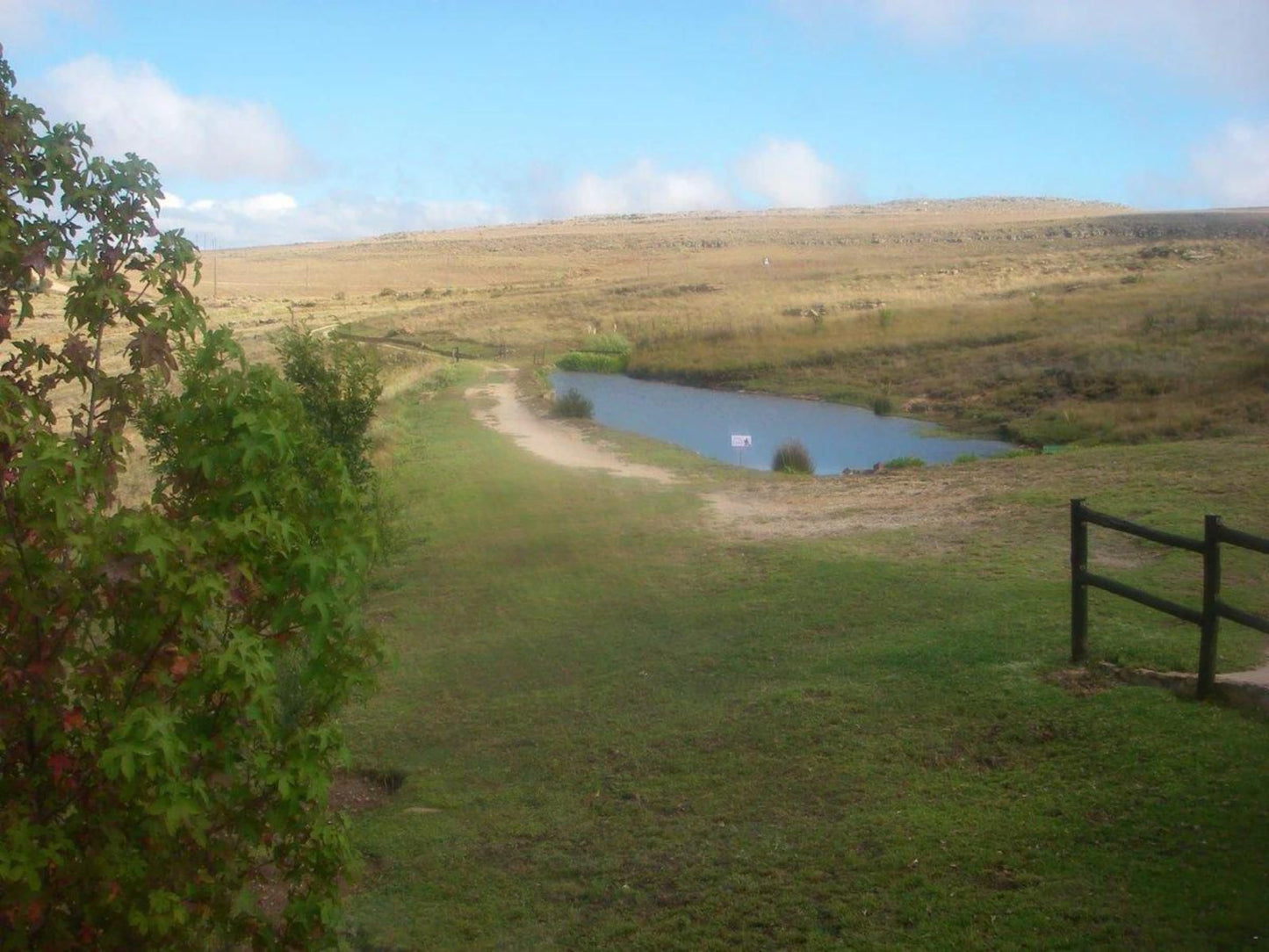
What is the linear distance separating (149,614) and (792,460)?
22.0m

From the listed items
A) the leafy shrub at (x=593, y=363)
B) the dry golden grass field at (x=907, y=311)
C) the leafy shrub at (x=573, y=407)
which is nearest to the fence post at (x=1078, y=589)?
the dry golden grass field at (x=907, y=311)

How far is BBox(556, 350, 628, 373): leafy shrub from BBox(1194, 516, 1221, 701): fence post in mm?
43753

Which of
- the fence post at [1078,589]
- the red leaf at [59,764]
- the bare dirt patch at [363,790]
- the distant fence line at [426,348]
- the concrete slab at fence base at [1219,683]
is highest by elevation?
the distant fence line at [426,348]

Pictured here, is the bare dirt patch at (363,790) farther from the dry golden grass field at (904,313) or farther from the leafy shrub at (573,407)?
the leafy shrub at (573,407)

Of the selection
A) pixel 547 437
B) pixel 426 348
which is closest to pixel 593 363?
pixel 426 348

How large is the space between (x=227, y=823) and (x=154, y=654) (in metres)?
0.70

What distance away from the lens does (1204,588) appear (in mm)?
7480

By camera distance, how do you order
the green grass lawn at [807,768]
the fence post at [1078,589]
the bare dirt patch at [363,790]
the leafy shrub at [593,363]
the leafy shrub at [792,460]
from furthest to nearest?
the leafy shrub at [593,363] < the leafy shrub at [792,460] < the bare dirt patch at [363,790] < the fence post at [1078,589] < the green grass lawn at [807,768]

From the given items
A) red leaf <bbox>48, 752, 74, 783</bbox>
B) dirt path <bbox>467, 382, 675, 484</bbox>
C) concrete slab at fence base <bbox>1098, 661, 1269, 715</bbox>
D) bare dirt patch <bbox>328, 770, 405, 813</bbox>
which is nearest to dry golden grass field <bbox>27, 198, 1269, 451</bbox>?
red leaf <bbox>48, 752, 74, 783</bbox>

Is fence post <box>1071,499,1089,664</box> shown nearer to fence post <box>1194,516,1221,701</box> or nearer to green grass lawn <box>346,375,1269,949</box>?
green grass lawn <box>346,375,1269,949</box>

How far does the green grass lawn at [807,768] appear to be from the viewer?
554 centimetres

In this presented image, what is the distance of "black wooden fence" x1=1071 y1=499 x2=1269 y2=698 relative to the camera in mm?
6924

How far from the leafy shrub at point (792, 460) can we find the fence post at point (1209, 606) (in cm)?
1660

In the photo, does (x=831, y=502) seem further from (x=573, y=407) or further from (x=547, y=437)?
(x=573, y=407)
